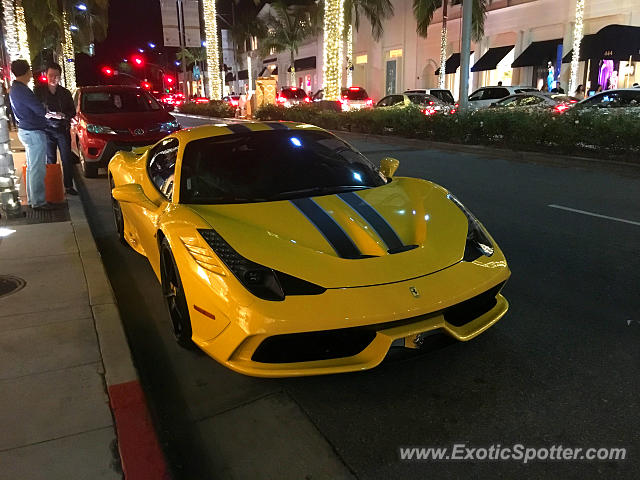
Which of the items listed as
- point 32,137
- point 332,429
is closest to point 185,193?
point 332,429

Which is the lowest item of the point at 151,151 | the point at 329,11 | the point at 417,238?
the point at 417,238

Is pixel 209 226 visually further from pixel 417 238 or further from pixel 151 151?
pixel 151 151

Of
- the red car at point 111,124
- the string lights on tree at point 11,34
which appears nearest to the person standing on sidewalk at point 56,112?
the red car at point 111,124

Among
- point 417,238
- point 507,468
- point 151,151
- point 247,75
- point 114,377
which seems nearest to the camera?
point 507,468

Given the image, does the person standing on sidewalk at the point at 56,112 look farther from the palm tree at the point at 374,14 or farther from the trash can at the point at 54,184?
the palm tree at the point at 374,14

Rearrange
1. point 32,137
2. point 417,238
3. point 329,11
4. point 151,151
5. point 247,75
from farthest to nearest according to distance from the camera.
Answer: point 247,75
point 329,11
point 32,137
point 151,151
point 417,238

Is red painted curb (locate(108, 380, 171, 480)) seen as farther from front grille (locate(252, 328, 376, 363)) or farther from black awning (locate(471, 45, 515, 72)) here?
black awning (locate(471, 45, 515, 72))

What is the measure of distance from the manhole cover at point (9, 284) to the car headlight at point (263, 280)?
2421 millimetres

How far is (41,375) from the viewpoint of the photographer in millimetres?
3186

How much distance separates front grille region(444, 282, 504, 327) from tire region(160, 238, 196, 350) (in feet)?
4.95

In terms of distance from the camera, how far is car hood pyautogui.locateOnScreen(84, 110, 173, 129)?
1016 cm

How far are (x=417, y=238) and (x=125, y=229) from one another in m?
3.43

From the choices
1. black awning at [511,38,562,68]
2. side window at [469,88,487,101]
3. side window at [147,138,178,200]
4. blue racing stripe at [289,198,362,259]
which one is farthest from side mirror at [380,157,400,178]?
black awning at [511,38,562,68]

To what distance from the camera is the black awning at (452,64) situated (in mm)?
32719
